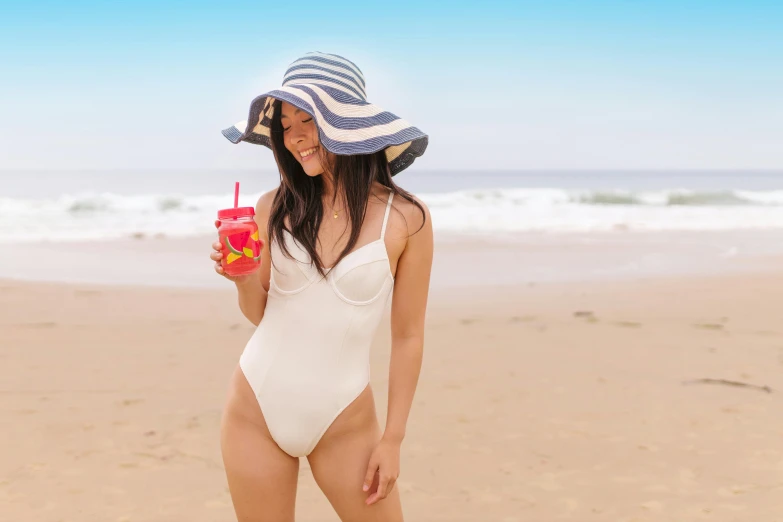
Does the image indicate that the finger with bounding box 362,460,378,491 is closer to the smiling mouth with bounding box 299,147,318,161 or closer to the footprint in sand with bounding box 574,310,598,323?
the smiling mouth with bounding box 299,147,318,161

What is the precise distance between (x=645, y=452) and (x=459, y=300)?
443 cm

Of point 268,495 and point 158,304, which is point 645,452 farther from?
point 158,304

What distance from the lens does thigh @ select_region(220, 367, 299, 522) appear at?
84.5 inches

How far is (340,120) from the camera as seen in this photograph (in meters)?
2.10

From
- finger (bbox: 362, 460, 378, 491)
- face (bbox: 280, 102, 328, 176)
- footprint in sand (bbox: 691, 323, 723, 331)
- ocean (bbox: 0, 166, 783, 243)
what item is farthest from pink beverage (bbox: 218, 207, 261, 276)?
ocean (bbox: 0, 166, 783, 243)

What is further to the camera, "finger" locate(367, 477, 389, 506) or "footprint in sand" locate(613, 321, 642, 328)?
"footprint in sand" locate(613, 321, 642, 328)

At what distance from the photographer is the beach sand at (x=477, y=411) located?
3969 mm

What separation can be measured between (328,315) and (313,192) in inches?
14.6

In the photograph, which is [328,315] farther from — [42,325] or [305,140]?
[42,325]

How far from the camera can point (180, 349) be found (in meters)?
6.75

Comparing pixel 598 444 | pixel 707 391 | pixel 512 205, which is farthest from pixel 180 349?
pixel 512 205

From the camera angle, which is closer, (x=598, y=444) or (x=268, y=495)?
(x=268, y=495)

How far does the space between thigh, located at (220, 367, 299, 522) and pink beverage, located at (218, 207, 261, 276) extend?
426 millimetres

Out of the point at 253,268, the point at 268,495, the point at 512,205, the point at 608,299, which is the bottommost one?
the point at 512,205
